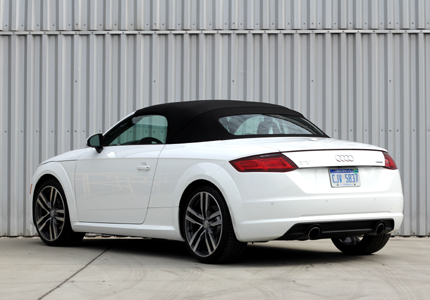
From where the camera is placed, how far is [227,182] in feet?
19.3

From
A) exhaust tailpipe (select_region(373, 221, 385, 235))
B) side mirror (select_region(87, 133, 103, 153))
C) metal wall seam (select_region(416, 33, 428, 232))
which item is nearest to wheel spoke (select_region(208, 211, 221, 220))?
exhaust tailpipe (select_region(373, 221, 385, 235))

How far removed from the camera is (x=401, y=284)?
5.11m

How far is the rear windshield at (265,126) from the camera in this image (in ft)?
21.3

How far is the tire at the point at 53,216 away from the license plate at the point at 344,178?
11.2 ft

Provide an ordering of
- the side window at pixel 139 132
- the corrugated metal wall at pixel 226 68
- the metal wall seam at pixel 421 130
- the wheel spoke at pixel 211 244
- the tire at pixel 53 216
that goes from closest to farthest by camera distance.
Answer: the wheel spoke at pixel 211 244
the side window at pixel 139 132
the tire at pixel 53 216
the metal wall seam at pixel 421 130
the corrugated metal wall at pixel 226 68

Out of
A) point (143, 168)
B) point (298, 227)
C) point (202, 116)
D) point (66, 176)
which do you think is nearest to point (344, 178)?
point (298, 227)

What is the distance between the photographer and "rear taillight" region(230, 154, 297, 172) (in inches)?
226

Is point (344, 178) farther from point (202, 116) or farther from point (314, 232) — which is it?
point (202, 116)

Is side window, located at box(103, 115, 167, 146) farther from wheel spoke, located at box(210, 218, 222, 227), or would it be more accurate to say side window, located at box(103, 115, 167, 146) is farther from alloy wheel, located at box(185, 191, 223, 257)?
wheel spoke, located at box(210, 218, 222, 227)

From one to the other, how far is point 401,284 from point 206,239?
1808mm

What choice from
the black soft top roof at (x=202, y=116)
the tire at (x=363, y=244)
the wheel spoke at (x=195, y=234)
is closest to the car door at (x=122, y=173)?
the black soft top roof at (x=202, y=116)

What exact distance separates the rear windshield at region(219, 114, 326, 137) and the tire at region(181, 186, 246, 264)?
2.42 ft

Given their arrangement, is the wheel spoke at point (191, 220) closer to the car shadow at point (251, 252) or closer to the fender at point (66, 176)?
the car shadow at point (251, 252)

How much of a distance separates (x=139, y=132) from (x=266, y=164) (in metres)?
1.83
